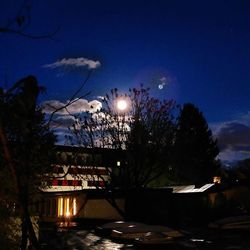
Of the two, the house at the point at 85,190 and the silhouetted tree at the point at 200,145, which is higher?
the silhouetted tree at the point at 200,145

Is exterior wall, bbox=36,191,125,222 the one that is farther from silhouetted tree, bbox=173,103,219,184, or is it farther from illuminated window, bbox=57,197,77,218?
silhouetted tree, bbox=173,103,219,184

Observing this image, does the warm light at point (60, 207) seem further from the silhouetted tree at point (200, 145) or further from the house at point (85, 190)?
the silhouetted tree at point (200, 145)

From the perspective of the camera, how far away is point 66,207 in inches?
1756

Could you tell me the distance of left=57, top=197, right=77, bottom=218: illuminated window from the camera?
1720 inches

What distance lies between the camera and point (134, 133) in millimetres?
34906

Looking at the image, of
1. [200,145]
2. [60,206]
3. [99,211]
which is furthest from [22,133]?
[200,145]

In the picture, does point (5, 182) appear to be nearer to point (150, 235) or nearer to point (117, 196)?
point (150, 235)

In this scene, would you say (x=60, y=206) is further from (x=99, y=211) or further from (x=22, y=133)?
(x=22, y=133)

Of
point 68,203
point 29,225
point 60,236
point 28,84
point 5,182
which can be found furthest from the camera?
point 68,203

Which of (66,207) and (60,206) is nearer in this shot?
(66,207)

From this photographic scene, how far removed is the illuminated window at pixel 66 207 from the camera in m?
43.7

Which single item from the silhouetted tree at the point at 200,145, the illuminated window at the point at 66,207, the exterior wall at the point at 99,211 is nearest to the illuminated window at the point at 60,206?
the illuminated window at the point at 66,207

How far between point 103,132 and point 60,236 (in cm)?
1071

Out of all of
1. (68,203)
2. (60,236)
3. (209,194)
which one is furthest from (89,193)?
(60,236)
